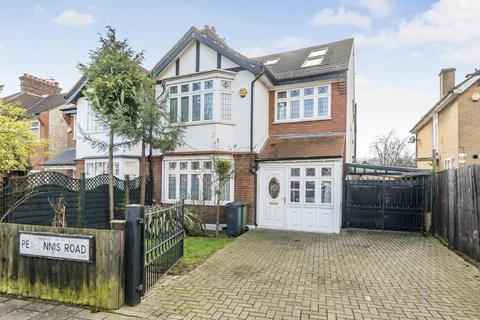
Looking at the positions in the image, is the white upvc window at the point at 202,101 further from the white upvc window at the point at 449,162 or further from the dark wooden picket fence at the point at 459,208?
the white upvc window at the point at 449,162

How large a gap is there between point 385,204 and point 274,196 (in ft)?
14.1

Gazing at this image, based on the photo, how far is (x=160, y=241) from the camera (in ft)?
18.9

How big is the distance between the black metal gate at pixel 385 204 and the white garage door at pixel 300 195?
1.43m

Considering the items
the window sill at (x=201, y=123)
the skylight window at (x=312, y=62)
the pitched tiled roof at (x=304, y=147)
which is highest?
the skylight window at (x=312, y=62)

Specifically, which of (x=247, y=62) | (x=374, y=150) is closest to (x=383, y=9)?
(x=247, y=62)

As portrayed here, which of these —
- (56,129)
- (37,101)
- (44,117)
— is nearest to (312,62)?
(56,129)

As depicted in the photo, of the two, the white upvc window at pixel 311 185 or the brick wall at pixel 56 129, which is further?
the brick wall at pixel 56 129

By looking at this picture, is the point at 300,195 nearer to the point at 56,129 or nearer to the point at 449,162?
the point at 449,162

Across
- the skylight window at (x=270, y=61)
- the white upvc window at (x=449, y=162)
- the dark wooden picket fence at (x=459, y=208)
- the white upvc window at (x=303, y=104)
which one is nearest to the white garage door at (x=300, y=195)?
the white upvc window at (x=303, y=104)

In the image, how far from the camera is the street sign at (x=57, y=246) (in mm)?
Answer: 4508

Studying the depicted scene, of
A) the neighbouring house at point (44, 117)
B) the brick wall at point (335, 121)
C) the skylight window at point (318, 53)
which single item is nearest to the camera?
the brick wall at point (335, 121)

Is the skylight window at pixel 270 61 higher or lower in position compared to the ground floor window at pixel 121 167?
higher

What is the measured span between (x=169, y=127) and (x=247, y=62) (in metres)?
3.94

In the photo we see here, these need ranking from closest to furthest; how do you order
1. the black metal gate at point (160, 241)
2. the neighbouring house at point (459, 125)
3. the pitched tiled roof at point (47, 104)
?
the black metal gate at point (160, 241)
the neighbouring house at point (459, 125)
the pitched tiled roof at point (47, 104)
